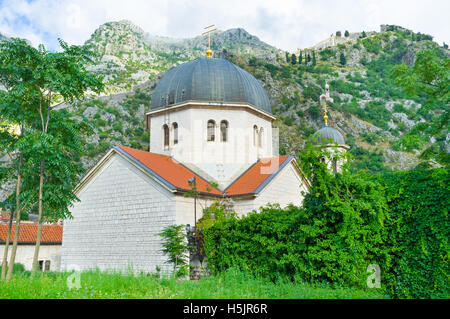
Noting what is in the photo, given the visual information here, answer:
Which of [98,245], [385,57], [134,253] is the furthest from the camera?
[385,57]

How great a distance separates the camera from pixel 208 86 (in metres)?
23.0

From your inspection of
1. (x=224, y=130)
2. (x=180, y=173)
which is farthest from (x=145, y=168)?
(x=224, y=130)

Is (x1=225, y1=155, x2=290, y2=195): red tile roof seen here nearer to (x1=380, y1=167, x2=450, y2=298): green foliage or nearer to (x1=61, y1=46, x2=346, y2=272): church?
(x1=61, y1=46, x2=346, y2=272): church

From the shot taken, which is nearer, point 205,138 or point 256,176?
point 256,176

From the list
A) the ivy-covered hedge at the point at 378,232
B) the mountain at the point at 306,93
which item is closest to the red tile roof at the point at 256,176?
the ivy-covered hedge at the point at 378,232

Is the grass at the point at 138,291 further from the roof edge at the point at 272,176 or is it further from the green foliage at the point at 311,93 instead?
the green foliage at the point at 311,93

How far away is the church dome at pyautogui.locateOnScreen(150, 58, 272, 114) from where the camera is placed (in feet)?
74.9

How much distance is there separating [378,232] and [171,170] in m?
11.8

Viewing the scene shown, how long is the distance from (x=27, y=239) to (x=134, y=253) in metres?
15.4

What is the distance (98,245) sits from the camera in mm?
20000

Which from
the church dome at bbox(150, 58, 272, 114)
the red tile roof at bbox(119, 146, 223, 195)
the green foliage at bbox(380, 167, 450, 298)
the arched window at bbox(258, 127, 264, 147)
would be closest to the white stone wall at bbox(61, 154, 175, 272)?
the red tile roof at bbox(119, 146, 223, 195)

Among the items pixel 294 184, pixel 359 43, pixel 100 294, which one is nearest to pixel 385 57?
pixel 359 43

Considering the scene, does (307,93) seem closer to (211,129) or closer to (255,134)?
(255,134)
